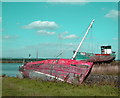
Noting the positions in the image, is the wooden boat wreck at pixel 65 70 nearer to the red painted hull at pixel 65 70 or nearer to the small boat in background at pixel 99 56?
the red painted hull at pixel 65 70

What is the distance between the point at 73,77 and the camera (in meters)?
15.0

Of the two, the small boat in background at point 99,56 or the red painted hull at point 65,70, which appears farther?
the small boat in background at point 99,56

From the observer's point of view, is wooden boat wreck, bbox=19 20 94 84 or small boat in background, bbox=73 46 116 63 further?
small boat in background, bbox=73 46 116 63

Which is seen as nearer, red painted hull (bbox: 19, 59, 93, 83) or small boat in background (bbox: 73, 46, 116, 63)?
red painted hull (bbox: 19, 59, 93, 83)

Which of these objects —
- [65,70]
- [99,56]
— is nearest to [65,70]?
[65,70]

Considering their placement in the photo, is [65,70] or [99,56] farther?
[99,56]

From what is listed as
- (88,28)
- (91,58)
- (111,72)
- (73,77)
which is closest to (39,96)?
(73,77)

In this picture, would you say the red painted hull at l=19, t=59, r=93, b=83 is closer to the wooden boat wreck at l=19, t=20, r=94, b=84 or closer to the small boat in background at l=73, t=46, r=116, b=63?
the wooden boat wreck at l=19, t=20, r=94, b=84

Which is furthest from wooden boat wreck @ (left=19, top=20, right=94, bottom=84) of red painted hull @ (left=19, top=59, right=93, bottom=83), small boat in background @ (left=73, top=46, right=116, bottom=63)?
small boat in background @ (left=73, top=46, right=116, bottom=63)

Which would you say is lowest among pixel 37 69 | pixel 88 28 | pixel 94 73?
pixel 94 73

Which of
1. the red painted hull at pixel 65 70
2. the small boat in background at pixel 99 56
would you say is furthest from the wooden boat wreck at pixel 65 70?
the small boat in background at pixel 99 56

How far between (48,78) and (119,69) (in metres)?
15.0

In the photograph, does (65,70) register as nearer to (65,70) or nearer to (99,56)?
(65,70)

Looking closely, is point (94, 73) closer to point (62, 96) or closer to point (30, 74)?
point (30, 74)
